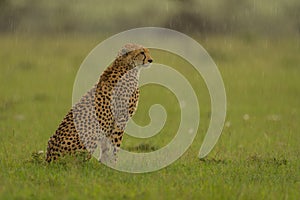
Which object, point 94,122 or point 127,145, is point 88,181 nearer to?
point 94,122

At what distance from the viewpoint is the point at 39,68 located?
16375 millimetres

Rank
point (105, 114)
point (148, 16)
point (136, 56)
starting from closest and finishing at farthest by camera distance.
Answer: point (105, 114) < point (136, 56) < point (148, 16)

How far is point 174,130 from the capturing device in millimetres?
9656

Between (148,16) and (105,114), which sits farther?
(148,16)

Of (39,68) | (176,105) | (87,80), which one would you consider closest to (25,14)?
(39,68)

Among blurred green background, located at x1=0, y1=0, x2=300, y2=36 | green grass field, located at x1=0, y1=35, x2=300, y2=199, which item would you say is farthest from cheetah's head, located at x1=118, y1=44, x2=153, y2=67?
blurred green background, located at x1=0, y1=0, x2=300, y2=36

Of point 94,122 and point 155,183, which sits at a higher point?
point 94,122

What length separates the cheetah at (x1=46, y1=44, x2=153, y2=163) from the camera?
6.40 metres

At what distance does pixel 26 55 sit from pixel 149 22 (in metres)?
9.71

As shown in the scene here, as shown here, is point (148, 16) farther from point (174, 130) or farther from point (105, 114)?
point (105, 114)

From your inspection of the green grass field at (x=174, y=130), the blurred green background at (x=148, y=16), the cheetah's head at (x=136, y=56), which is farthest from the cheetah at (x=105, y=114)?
the blurred green background at (x=148, y=16)

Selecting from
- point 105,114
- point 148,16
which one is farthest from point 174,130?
point 148,16

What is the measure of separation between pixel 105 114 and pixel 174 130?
3192mm

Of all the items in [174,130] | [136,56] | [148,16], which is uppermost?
[148,16]
